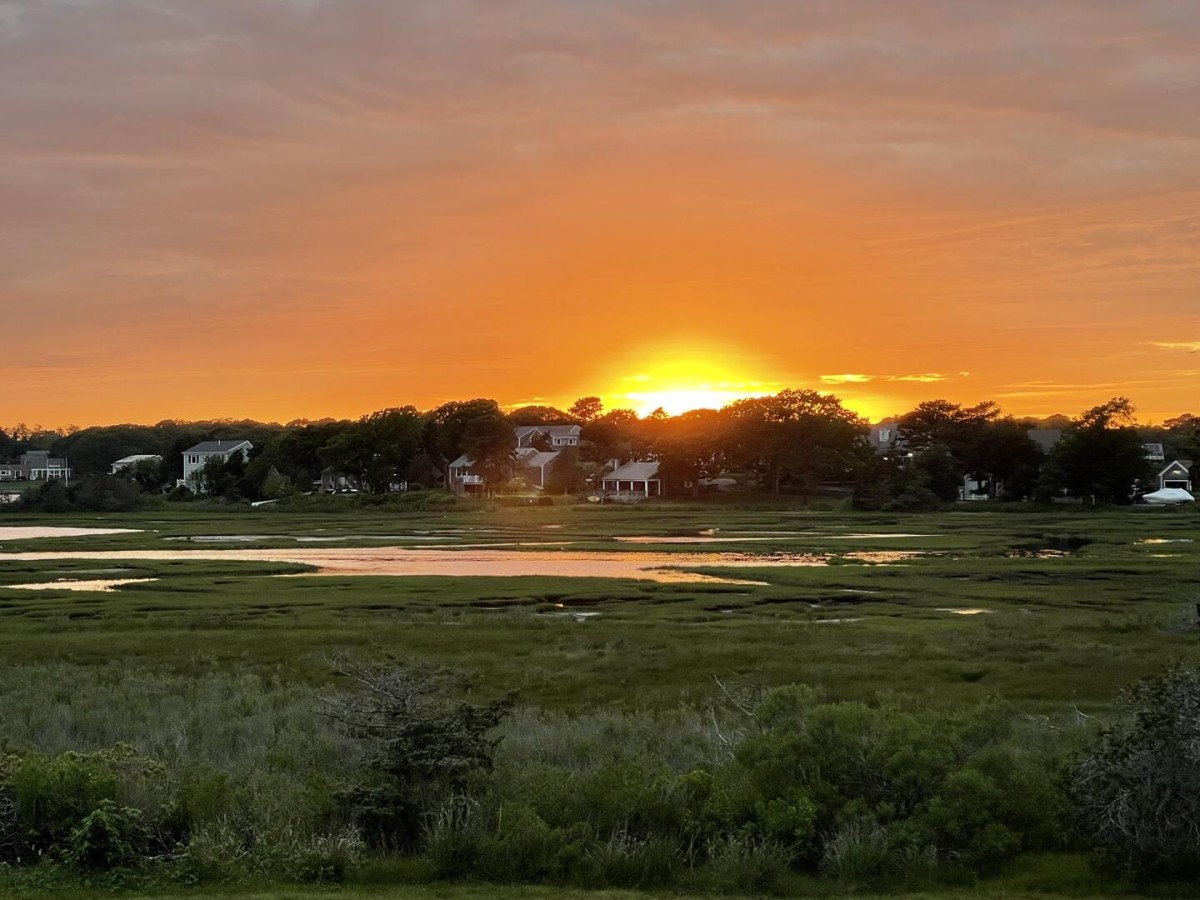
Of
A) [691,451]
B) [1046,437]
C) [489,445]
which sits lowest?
[691,451]

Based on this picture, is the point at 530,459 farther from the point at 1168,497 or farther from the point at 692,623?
the point at 692,623

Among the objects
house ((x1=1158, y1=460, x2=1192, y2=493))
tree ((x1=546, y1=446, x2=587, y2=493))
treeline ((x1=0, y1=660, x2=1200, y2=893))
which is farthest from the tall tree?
treeline ((x1=0, y1=660, x2=1200, y2=893))

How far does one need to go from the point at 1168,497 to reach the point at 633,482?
67.7m

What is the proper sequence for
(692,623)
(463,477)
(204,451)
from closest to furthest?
(692,623)
(463,477)
(204,451)

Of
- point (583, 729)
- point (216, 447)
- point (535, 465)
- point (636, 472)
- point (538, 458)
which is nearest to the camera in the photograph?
point (583, 729)

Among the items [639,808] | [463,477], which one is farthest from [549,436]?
[639,808]

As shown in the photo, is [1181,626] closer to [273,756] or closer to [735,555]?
[273,756]

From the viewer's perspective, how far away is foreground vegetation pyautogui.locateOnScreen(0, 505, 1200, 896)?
1212cm

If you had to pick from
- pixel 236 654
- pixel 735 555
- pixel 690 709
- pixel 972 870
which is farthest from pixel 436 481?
pixel 972 870

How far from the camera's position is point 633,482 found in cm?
16225

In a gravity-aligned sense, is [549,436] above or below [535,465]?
above

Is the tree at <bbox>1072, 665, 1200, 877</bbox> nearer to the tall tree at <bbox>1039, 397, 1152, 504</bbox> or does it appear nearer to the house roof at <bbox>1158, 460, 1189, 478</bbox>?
the tall tree at <bbox>1039, 397, 1152, 504</bbox>

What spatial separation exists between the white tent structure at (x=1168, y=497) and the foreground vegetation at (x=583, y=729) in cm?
8054

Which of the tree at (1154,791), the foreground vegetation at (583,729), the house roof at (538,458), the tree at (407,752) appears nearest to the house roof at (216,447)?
the house roof at (538,458)
